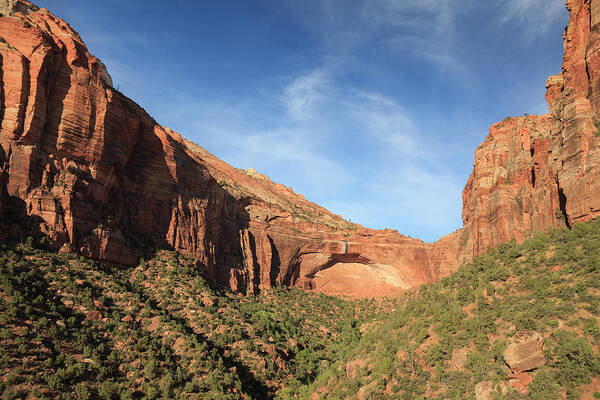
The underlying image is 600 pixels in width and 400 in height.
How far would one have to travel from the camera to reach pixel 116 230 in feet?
143

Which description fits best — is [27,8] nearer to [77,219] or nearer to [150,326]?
[77,219]

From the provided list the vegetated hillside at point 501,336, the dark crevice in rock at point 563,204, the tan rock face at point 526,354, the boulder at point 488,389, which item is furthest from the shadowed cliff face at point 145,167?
the boulder at point 488,389

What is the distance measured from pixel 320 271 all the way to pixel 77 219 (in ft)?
138

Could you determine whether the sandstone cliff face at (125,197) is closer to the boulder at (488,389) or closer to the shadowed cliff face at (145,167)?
the shadowed cliff face at (145,167)

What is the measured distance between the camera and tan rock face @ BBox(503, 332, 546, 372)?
79.2 feet

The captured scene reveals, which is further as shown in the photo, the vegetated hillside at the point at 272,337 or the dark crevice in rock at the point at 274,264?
the dark crevice in rock at the point at 274,264

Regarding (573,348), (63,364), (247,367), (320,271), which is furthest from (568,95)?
(320,271)

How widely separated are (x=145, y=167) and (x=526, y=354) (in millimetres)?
41714

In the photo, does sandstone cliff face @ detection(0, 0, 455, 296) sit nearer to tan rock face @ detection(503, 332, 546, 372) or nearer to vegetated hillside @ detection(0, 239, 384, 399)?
vegetated hillside @ detection(0, 239, 384, 399)

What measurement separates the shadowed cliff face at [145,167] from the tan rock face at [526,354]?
1059 cm

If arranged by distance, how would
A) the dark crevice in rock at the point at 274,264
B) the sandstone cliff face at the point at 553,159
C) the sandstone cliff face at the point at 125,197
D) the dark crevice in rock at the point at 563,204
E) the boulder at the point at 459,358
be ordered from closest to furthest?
the boulder at the point at 459,358 < the sandstone cliff face at the point at 553,159 < the dark crevice in rock at the point at 563,204 < the sandstone cliff face at the point at 125,197 < the dark crevice in rock at the point at 274,264

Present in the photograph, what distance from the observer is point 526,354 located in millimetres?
24500

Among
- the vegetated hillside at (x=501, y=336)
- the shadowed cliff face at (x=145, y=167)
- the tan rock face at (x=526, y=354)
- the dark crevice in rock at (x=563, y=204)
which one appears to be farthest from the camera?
the shadowed cliff face at (x=145, y=167)

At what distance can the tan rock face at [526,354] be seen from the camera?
79.2ft
